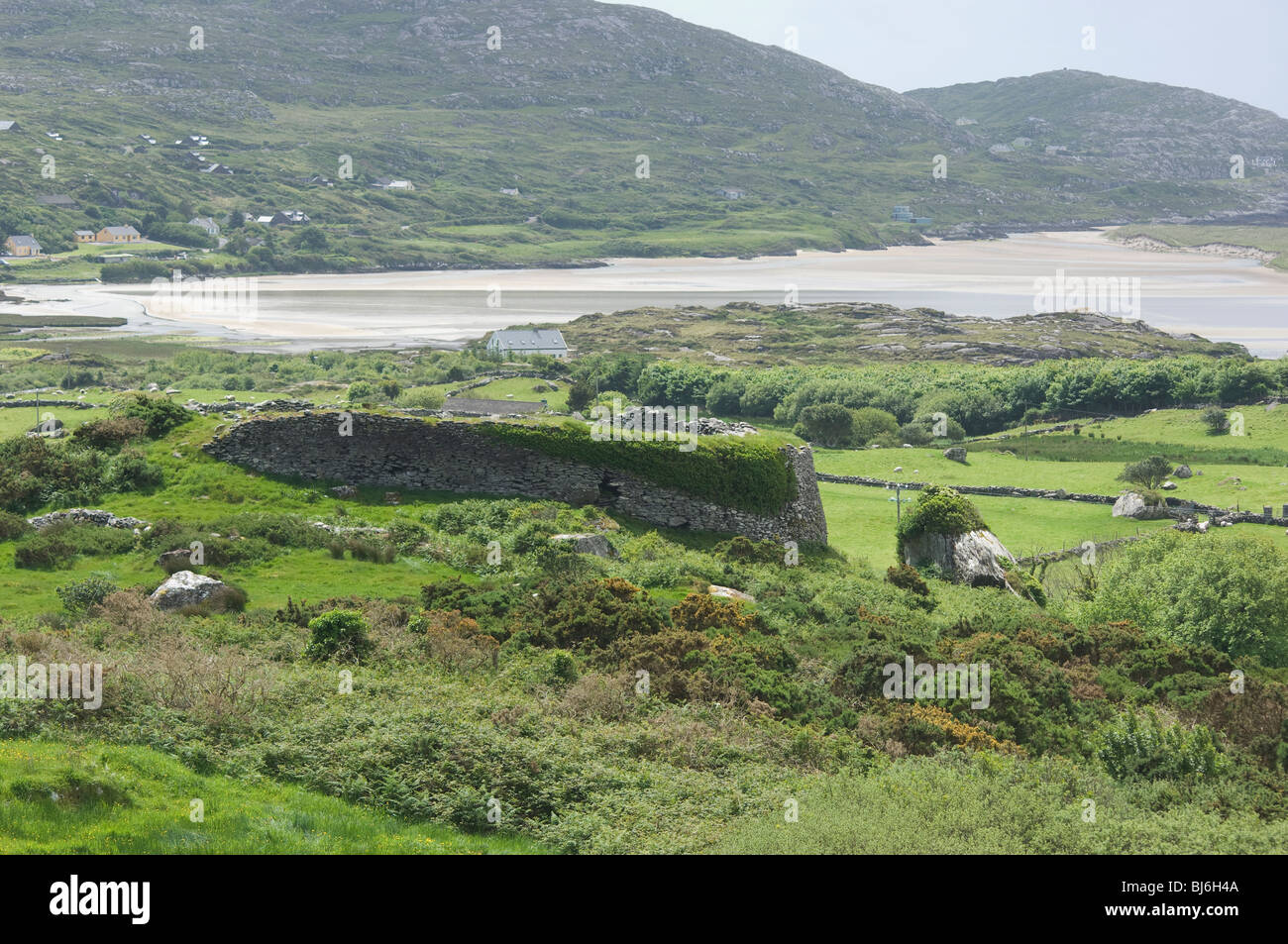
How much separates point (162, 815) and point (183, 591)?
486 inches

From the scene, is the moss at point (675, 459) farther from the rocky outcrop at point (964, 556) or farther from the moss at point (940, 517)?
the rocky outcrop at point (964, 556)

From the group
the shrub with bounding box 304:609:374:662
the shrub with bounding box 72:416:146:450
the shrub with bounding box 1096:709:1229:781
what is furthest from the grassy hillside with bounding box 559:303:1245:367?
the shrub with bounding box 1096:709:1229:781

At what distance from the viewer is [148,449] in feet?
121

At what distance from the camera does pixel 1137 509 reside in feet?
181

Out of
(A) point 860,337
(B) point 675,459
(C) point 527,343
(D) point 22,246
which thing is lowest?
(B) point 675,459

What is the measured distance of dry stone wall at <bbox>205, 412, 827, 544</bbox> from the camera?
37.2 meters

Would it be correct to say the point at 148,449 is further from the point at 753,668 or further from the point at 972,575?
the point at 972,575

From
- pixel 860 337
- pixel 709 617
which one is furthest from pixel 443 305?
pixel 709 617

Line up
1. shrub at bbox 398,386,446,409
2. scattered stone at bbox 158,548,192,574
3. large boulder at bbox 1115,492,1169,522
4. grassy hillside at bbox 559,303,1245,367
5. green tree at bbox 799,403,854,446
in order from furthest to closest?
grassy hillside at bbox 559,303,1245,367 < green tree at bbox 799,403,854,446 < shrub at bbox 398,386,446,409 < large boulder at bbox 1115,492,1169,522 < scattered stone at bbox 158,548,192,574

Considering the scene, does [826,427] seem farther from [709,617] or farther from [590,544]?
[709,617]

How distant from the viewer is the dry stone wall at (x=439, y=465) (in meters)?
37.2

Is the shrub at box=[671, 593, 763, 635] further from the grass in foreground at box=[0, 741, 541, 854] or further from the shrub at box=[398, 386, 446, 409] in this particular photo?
the shrub at box=[398, 386, 446, 409]

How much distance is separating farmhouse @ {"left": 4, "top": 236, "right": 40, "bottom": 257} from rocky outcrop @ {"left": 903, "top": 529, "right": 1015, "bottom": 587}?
185690mm

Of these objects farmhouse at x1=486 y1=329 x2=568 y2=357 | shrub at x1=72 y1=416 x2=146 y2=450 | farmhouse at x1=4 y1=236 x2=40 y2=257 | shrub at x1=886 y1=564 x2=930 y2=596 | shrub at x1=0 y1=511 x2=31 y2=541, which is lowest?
shrub at x1=886 y1=564 x2=930 y2=596
